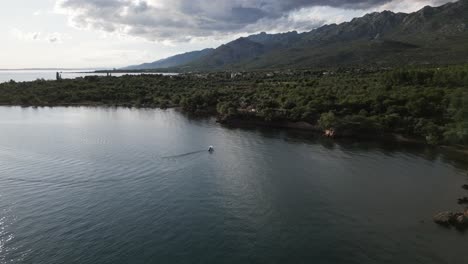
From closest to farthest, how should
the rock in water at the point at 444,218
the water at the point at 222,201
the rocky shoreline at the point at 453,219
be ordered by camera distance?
the water at the point at 222,201 → the rocky shoreline at the point at 453,219 → the rock in water at the point at 444,218

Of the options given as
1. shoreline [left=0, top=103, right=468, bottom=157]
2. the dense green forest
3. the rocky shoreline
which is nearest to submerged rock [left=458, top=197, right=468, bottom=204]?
the rocky shoreline

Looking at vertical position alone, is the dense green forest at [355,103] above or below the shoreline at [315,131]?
above

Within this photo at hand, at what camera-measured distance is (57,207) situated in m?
41.5

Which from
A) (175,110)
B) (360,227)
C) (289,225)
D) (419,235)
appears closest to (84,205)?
(289,225)

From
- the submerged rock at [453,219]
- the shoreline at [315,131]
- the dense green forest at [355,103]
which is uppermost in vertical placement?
the dense green forest at [355,103]

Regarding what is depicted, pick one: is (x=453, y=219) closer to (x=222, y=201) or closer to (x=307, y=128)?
(x=222, y=201)

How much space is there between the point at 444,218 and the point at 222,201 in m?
22.4

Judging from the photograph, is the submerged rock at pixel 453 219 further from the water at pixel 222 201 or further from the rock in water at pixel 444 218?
the water at pixel 222 201

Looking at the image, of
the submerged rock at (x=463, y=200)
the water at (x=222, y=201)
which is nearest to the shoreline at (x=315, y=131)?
the water at (x=222, y=201)

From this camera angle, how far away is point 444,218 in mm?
39406

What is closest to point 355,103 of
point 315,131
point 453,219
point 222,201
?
point 315,131

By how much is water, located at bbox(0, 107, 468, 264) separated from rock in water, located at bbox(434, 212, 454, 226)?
90 cm

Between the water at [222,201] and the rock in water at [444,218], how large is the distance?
899 millimetres

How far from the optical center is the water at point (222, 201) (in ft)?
110
